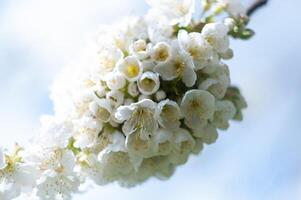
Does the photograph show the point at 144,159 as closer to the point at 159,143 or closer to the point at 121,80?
the point at 159,143

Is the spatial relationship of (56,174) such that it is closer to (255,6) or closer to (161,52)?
(161,52)

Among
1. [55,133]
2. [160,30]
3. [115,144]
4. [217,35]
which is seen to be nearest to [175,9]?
[160,30]

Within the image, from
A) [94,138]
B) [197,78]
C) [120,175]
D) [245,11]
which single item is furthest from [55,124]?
[245,11]

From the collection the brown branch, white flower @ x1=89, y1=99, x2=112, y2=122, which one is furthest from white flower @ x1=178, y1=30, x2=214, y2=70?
the brown branch

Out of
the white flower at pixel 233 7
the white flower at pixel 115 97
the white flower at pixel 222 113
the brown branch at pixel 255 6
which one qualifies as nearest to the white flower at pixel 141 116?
the white flower at pixel 115 97

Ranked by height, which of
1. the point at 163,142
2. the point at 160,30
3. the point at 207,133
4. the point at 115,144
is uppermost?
the point at 160,30
